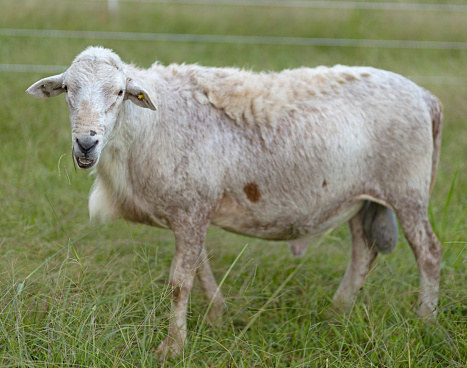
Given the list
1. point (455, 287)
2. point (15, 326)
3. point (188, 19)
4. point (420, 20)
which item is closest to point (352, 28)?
point (420, 20)

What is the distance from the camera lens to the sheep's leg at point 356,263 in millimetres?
3986

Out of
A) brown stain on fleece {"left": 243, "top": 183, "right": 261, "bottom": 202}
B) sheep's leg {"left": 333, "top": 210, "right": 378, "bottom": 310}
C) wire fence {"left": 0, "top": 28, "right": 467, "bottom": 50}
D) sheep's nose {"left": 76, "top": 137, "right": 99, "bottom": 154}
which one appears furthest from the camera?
wire fence {"left": 0, "top": 28, "right": 467, "bottom": 50}

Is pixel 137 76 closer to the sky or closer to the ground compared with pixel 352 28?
closer to the sky

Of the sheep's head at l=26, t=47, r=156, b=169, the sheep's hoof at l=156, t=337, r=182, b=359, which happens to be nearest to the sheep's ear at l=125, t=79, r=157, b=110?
the sheep's head at l=26, t=47, r=156, b=169

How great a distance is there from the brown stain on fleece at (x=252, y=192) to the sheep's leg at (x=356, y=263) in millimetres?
937

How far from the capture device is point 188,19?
8688 mm

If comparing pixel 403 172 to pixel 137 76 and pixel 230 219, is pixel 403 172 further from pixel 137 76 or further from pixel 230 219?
pixel 137 76

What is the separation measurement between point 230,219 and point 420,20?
6.87 metres

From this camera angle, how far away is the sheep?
10.8ft

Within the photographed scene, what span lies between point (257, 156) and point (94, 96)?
1046mm

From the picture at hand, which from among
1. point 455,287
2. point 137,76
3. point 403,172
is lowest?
point 455,287

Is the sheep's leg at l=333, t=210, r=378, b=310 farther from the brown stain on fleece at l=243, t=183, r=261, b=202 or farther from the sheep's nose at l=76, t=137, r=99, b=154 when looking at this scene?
the sheep's nose at l=76, t=137, r=99, b=154

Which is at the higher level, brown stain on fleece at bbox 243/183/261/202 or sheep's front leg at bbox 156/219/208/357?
brown stain on fleece at bbox 243/183/261/202

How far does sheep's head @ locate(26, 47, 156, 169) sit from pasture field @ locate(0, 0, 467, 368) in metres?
0.26
